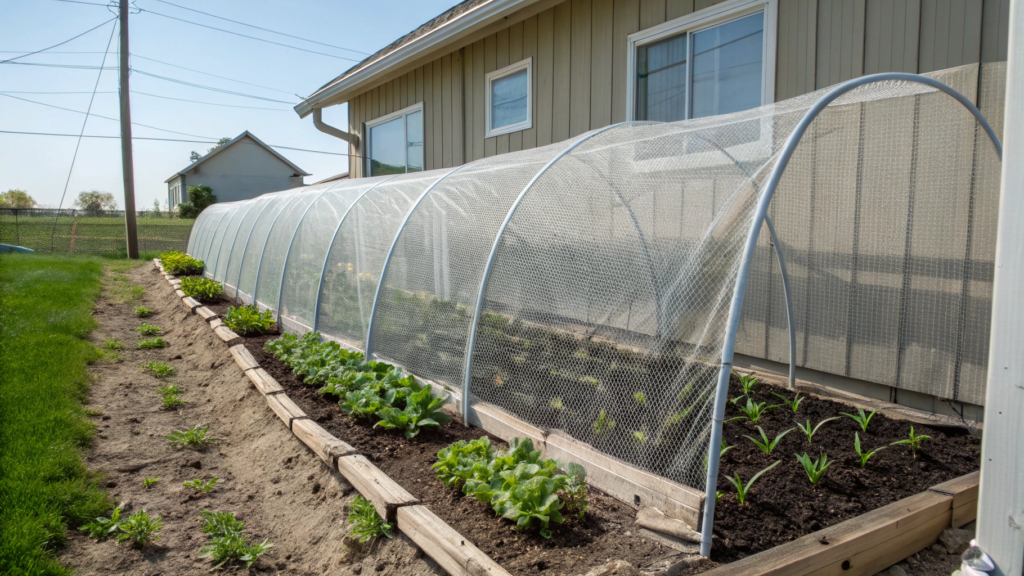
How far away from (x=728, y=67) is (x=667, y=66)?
677 millimetres

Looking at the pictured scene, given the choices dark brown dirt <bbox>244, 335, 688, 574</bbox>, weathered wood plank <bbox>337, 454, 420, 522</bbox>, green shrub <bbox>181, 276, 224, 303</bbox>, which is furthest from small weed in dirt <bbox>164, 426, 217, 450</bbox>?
green shrub <bbox>181, 276, 224, 303</bbox>

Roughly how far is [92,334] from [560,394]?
6877mm

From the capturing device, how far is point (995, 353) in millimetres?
2037

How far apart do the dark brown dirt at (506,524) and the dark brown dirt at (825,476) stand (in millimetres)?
378

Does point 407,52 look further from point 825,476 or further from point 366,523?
point 825,476

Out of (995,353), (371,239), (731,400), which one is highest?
(371,239)

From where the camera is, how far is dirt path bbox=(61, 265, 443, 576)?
262cm

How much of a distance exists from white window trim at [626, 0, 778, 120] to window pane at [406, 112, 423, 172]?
182 inches

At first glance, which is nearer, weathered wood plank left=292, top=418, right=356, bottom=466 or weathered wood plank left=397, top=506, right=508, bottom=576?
weathered wood plank left=397, top=506, right=508, bottom=576

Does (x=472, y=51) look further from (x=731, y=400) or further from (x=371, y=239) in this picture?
(x=731, y=400)

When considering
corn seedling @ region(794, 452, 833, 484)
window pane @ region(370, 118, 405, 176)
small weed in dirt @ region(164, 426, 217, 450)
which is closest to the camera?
corn seedling @ region(794, 452, 833, 484)

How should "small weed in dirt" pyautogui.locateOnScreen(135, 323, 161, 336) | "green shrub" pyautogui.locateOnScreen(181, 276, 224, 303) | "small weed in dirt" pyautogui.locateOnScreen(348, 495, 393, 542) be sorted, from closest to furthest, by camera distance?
"small weed in dirt" pyautogui.locateOnScreen(348, 495, 393, 542) < "small weed in dirt" pyautogui.locateOnScreen(135, 323, 161, 336) < "green shrub" pyautogui.locateOnScreen(181, 276, 224, 303)

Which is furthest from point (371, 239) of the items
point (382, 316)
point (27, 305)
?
point (27, 305)

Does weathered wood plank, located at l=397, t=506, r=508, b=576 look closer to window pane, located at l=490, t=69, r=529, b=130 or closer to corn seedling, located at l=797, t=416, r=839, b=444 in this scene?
corn seedling, located at l=797, t=416, r=839, b=444
